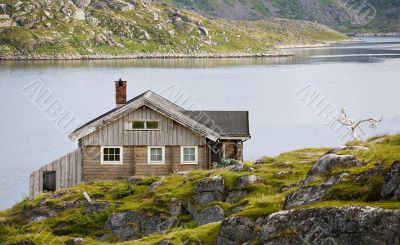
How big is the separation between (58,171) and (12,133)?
62485 millimetres

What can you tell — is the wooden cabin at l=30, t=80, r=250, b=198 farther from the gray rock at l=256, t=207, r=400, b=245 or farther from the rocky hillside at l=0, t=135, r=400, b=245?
the gray rock at l=256, t=207, r=400, b=245

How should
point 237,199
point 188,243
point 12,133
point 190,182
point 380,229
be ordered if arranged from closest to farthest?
point 380,229 < point 188,243 < point 237,199 < point 190,182 < point 12,133

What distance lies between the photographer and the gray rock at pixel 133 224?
111ft

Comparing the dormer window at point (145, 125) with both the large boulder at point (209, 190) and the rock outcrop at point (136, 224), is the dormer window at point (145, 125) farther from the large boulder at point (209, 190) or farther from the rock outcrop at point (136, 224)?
the rock outcrop at point (136, 224)

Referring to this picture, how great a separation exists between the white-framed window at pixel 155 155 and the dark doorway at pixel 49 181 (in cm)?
705

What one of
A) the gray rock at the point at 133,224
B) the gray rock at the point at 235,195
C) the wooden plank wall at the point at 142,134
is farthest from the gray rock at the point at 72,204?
the wooden plank wall at the point at 142,134

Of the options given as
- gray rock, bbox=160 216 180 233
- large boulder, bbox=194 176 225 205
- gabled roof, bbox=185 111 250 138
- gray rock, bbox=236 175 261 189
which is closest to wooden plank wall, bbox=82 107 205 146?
gabled roof, bbox=185 111 250 138

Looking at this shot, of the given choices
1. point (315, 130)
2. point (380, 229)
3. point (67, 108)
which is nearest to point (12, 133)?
Answer: point (67, 108)

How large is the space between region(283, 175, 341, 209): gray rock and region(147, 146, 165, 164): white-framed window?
28.4 m

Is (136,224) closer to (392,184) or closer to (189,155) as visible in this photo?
(189,155)

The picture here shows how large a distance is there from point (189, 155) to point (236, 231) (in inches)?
1118

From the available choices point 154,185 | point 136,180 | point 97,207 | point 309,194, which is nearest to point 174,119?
point 136,180

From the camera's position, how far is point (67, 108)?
140 meters

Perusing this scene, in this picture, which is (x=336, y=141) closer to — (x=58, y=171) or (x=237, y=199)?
(x=58, y=171)
